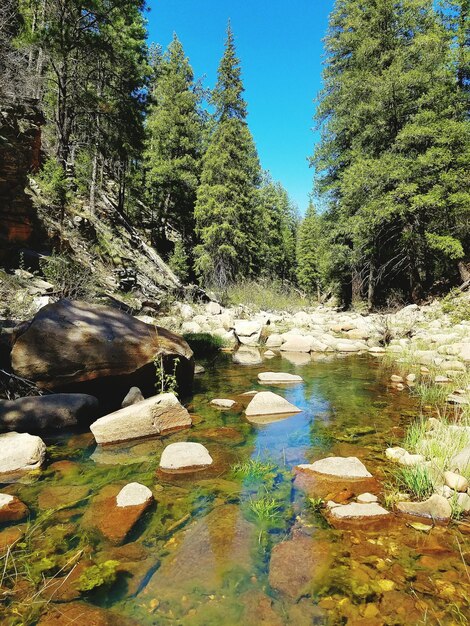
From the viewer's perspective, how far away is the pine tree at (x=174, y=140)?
25.8m

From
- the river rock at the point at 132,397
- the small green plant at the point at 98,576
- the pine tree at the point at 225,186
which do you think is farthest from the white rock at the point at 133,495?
the pine tree at the point at 225,186

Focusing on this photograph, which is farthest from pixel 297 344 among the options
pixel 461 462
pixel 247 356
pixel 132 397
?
pixel 461 462

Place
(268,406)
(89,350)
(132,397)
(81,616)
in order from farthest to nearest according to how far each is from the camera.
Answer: (268,406), (132,397), (89,350), (81,616)

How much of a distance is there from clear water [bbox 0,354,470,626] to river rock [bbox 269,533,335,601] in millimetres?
13

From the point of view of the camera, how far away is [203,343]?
34.0ft

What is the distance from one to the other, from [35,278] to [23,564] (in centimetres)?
831

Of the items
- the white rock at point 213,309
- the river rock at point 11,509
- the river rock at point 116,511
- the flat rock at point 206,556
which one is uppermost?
the white rock at point 213,309

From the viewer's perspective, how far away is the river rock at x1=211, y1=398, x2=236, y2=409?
5598 mm

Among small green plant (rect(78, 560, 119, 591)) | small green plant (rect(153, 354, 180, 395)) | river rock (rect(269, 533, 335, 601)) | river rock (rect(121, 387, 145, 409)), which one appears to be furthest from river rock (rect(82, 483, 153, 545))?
small green plant (rect(153, 354, 180, 395))

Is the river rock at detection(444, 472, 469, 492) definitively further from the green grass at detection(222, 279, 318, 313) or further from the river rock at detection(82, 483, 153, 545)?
the green grass at detection(222, 279, 318, 313)

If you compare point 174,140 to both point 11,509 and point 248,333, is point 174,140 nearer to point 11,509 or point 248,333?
point 248,333

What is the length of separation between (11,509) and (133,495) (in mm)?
889

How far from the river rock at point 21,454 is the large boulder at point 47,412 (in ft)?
2.02

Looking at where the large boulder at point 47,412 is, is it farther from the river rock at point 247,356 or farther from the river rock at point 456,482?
the river rock at point 247,356
